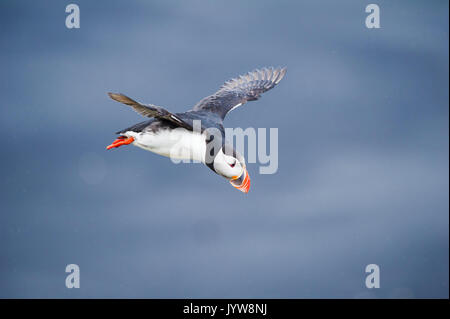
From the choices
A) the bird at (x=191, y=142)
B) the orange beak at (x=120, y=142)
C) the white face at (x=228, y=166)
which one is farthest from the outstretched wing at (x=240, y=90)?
the orange beak at (x=120, y=142)

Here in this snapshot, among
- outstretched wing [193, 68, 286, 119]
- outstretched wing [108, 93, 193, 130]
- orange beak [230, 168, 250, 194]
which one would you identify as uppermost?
outstretched wing [193, 68, 286, 119]

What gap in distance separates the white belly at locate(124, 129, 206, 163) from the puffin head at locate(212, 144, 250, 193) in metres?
0.38

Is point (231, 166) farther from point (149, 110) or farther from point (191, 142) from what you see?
point (149, 110)

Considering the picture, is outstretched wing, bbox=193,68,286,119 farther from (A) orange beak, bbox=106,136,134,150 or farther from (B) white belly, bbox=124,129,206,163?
(A) orange beak, bbox=106,136,134,150

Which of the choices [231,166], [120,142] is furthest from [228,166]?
[120,142]

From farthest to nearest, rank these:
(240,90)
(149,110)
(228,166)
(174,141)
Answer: (240,90), (228,166), (174,141), (149,110)

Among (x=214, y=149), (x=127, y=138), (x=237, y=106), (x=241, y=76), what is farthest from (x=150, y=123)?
(x=241, y=76)

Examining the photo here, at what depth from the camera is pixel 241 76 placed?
58.0 feet

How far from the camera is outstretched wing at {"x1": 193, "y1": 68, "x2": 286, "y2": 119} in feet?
49.7

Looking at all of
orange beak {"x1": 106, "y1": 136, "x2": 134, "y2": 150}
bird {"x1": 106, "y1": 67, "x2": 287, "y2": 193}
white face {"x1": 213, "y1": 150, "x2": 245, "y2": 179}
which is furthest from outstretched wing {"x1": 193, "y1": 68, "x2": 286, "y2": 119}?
orange beak {"x1": 106, "y1": 136, "x2": 134, "y2": 150}

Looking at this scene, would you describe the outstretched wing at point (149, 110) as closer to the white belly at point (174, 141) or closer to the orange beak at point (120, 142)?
the white belly at point (174, 141)

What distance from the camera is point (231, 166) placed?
12.8m

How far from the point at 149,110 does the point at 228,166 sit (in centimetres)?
238

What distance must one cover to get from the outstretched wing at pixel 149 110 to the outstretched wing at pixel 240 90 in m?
2.96
